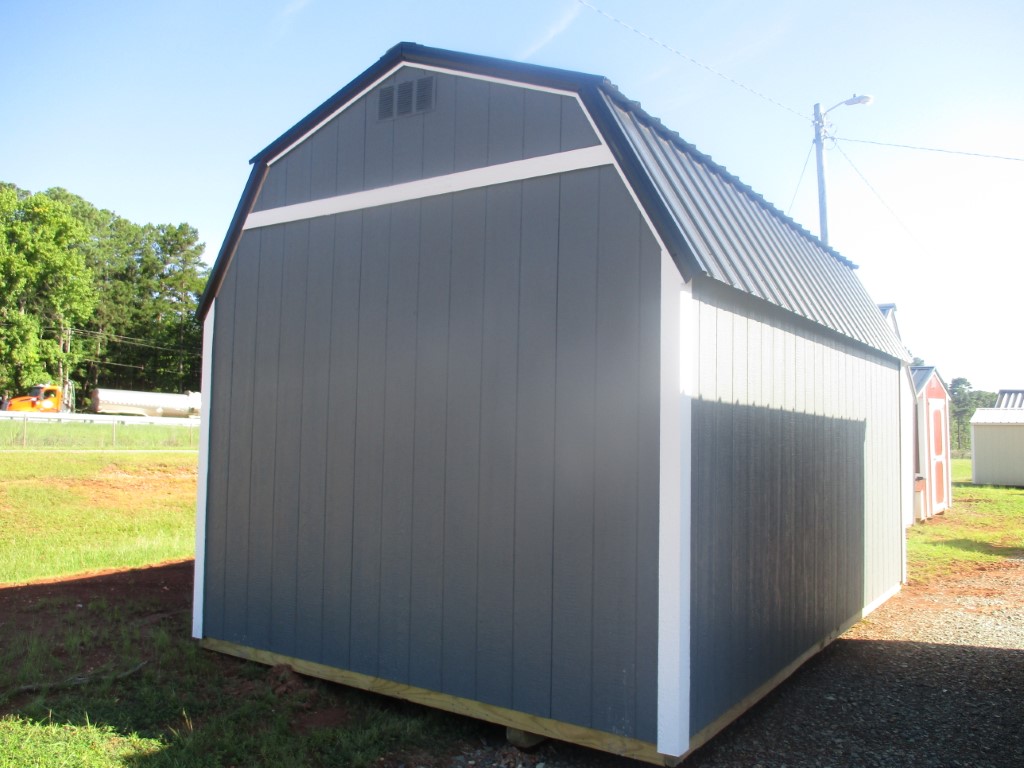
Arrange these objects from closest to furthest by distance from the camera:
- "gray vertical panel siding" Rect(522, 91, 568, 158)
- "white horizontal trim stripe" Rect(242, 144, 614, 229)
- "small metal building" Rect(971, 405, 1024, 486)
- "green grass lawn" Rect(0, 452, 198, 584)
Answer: "white horizontal trim stripe" Rect(242, 144, 614, 229)
"gray vertical panel siding" Rect(522, 91, 568, 158)
"green grass lawn" Rect(0, 452, 198, 584)
"small metal building" Rect(971, 405, 1024, 486)

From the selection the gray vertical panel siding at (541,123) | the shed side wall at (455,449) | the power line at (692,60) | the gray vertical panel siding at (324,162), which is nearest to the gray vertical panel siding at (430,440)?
the shed side wall at (455,449)

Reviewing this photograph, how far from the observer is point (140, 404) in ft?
129

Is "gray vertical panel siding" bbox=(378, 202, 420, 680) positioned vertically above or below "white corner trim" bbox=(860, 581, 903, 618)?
above

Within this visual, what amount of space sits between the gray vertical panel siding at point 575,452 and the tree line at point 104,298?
38.5m

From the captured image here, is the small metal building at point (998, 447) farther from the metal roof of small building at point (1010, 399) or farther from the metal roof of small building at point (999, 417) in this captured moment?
the metal roof of small building at point (1010, 399)

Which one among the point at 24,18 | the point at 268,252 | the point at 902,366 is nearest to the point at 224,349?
the point at 268,252

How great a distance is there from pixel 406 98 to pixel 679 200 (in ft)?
6.59

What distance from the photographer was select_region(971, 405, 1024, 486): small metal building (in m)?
25.5

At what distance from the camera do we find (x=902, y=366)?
9.02m

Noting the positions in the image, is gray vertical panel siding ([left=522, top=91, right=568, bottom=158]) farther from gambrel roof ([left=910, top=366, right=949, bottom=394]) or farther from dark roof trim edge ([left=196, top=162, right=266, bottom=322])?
gambrel roof ([left=910, top=366, right=949, bottom=394])

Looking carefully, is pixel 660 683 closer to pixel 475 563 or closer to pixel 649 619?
pixel 649 619

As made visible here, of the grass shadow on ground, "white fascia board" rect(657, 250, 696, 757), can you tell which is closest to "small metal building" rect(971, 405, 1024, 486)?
"white fascia board" rect(657, 250, 696, 757)

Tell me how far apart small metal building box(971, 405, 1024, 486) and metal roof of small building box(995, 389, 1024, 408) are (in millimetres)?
2198

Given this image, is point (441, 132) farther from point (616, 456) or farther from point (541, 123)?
point (616, 456)
